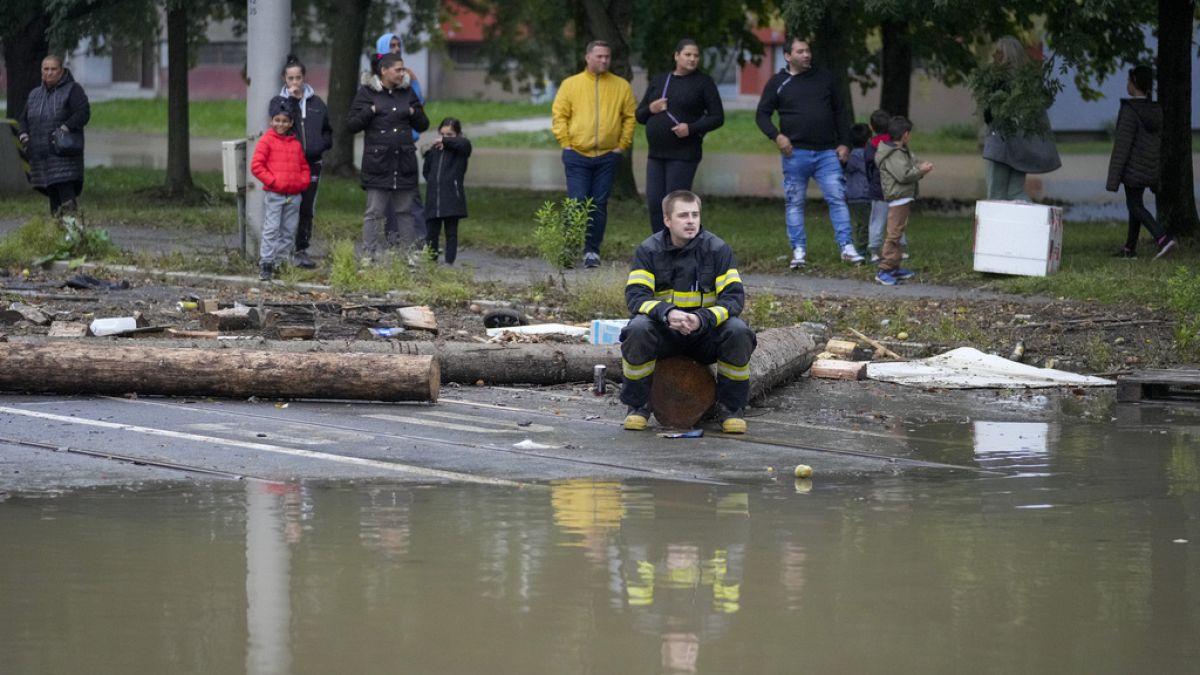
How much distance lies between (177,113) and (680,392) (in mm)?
15435

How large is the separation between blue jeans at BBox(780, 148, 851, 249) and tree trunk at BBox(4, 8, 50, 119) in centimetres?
1168

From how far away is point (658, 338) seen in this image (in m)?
9.29

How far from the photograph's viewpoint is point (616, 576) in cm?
622

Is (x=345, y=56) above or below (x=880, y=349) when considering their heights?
above

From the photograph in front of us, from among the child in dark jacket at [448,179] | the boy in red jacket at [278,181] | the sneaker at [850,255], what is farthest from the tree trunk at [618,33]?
the boy in red jacket at [278,181]

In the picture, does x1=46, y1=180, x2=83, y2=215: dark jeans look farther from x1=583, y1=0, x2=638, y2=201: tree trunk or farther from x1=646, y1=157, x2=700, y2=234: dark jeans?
x1=583, y1=0, x2=638, y2=201: tree trunk

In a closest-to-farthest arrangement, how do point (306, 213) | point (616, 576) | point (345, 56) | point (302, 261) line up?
point (616, 576), point (302, 261), point (306, 213), point (345, 56)

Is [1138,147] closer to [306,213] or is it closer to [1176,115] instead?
[1176,115]

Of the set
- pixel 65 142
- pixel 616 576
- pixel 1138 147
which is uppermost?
pixel 1138 147

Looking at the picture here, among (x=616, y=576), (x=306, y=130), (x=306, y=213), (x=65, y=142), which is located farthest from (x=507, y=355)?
(x=65, y=142)

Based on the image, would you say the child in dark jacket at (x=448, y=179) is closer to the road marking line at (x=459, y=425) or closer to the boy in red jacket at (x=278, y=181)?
Result: the boy in red jacket at (x=278, y=181)

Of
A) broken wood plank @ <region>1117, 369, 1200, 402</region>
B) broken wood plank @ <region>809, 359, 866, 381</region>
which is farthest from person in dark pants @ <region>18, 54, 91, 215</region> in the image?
broken wood plank @ <region>1117, 369, 1200, 402</region>

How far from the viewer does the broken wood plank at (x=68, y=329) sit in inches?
440

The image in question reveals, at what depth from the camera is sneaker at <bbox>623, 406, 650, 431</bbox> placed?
9.24 m
